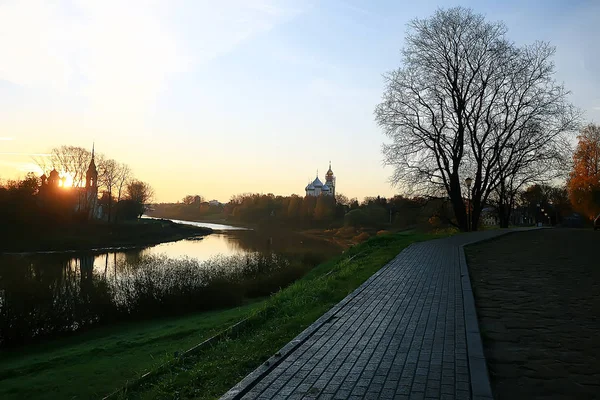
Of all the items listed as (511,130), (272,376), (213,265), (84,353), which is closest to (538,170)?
(511,130)

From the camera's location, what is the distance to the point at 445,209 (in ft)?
103

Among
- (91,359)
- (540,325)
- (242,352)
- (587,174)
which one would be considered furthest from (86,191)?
(540,325)

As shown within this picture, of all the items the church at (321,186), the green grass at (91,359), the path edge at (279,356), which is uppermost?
the church at (321,186)

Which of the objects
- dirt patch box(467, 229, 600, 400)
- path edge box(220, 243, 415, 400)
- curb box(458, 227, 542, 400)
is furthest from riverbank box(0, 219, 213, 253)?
curb box(458, 227, 542, 400)

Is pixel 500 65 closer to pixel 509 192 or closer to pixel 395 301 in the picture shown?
pixel 509 192

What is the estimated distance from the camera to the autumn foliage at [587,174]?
1553 inches

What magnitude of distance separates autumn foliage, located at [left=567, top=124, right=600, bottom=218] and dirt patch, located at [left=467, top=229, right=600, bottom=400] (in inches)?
1149

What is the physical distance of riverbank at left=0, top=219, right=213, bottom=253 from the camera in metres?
49.4

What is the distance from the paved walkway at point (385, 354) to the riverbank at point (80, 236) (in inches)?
1891

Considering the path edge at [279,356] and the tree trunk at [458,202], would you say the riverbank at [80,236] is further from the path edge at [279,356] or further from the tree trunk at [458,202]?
the path edge at [279,356]

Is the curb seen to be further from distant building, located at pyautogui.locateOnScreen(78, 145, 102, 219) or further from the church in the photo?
the church

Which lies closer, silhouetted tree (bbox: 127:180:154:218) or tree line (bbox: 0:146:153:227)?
tree line (bbox: 0:146:153:227)

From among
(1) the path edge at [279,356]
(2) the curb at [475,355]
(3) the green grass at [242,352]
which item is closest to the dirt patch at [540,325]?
(2) the curb at [475,355]

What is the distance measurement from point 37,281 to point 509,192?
3045 centimetres
